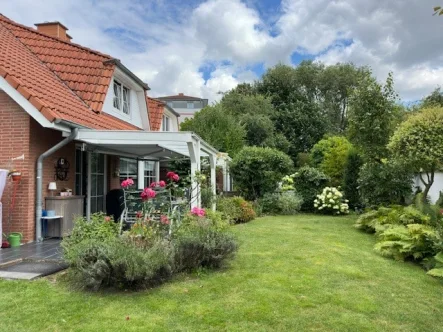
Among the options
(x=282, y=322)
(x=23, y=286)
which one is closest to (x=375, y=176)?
(x=282, y=322)

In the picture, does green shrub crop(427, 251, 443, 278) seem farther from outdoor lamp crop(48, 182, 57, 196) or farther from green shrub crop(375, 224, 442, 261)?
outdoor lamp crop(48, 182, 57, 196)

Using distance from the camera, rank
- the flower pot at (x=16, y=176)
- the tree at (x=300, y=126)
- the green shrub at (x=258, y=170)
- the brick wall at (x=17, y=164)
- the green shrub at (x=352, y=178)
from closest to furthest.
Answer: the flower pot at (x=16, y=176) → the brick wall at (x=17, y=164) → the green shrub at (x=352, y=178) → the green shrub at (x=258, y=170) → the tree at (x=300, y=126)

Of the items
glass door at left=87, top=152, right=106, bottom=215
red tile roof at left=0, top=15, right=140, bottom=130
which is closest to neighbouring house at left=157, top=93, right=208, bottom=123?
red tile roof at left=0, top=15, right=140, bottom=130

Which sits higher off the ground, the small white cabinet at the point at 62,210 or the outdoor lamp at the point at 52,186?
the outdoor lamp at the point at 52,186

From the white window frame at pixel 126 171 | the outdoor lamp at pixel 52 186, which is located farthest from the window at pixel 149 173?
the outdoor lamp at pixel 52 186

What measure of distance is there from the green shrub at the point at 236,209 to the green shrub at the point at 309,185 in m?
4.24

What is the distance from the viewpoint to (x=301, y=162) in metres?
31.9

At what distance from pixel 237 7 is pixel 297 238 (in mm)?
7837

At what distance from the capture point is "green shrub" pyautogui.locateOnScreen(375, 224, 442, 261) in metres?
7.51

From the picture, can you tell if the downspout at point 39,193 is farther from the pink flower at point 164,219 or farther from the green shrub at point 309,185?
the green shrub at point 309,185

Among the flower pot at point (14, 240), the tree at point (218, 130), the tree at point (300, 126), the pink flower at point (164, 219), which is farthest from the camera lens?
the tree at point (300, 126)

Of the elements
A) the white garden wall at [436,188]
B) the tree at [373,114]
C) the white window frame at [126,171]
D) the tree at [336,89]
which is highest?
the tree at [336,89]

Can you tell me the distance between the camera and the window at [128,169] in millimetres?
14070

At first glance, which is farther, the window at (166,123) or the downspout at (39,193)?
the window at (166,123)
